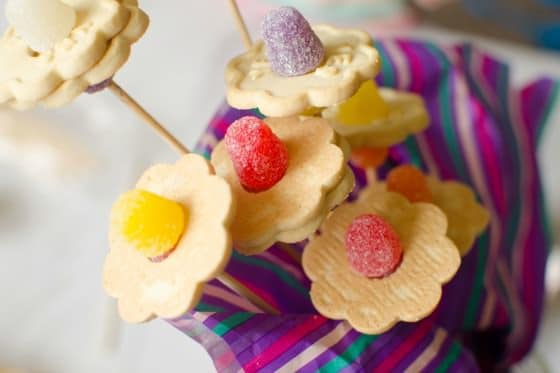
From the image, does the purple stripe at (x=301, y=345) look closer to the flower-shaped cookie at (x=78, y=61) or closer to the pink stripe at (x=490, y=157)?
the flower-shaped cookie at (x=78, y=61)

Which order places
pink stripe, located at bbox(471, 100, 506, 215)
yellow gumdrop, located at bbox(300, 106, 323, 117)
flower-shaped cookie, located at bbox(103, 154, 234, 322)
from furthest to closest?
pink stripe, located at bbox(471, 100, 506, 215), yellow gumdrop, located at bbox(300, 106, 323, 117), flower-shaped cookie, located at bbox(103, 154, 234, 322)

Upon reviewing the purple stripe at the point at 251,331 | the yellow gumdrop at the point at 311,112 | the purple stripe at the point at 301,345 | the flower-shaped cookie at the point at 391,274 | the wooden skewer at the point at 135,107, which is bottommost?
the purple stripe at the point at 301,345

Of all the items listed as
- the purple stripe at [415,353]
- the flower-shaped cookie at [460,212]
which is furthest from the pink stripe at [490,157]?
the purple stripe at [415,353]

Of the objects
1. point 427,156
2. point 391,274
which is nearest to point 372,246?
point 391,274

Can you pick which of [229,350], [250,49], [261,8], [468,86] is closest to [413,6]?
[261,8]

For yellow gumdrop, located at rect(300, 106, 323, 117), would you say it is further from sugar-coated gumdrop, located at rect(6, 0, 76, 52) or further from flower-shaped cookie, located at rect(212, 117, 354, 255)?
sugar-coated gumdrop, located at rect(6, 0, 76, 52)

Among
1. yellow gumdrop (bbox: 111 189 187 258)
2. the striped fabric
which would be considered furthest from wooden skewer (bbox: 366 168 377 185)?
yellow gumdrop (bbox: 111 189 187 258)
